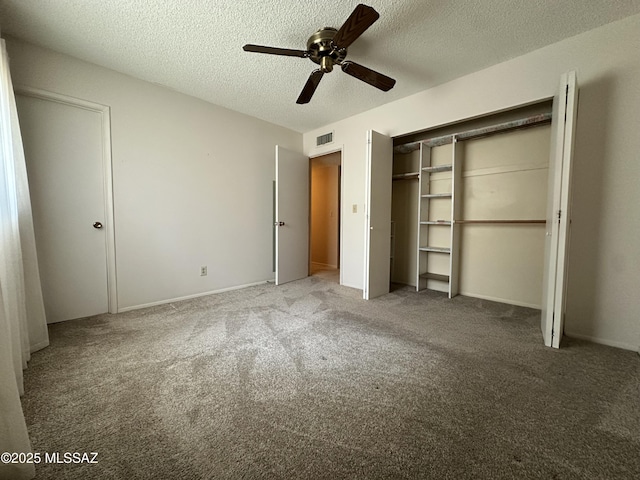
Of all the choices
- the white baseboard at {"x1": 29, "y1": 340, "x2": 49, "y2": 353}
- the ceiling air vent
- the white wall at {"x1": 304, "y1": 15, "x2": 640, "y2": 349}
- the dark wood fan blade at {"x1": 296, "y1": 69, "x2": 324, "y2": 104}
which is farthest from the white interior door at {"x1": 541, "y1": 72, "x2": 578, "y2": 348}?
the white baseboard at {"x1": 29, "y1": 340, "x2": 49, "y2": 353}

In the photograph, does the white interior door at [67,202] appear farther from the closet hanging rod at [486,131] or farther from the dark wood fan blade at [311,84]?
the closet hanging rod at [486,131]

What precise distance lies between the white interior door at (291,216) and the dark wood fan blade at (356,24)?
2.12 m

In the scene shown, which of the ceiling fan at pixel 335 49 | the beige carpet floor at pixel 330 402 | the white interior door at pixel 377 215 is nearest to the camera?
the beige carpet floor at pixel 330 402

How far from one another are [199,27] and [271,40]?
58 centimetres

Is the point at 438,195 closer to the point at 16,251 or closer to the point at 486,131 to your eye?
the point at 486,131

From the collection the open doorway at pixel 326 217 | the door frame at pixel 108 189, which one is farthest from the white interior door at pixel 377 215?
the door frame at pixel 108 189

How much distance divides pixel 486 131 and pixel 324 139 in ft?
A: 7.58

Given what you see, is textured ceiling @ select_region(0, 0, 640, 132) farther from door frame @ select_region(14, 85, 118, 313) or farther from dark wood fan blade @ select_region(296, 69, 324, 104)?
door frame @ select_region(14, 85, 118, 313)

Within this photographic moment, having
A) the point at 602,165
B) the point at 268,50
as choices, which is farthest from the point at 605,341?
the point at 268,50

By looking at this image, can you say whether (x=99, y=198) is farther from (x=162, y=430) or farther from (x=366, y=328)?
(x=366, y=328)

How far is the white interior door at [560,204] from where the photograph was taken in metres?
1.80

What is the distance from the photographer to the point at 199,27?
2.01 m

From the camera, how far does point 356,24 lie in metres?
1.65

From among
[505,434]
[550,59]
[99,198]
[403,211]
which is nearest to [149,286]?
[99,198]
